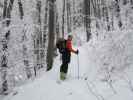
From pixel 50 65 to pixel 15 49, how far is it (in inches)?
86.3

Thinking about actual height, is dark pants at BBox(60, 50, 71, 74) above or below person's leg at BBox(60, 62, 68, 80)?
above

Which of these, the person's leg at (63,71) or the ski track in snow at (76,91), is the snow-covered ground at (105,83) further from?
the person's leg at (63,71)

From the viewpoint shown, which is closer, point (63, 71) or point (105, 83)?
point (105, 83)

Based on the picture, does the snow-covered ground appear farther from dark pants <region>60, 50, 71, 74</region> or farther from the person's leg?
dark pants <region>60, 50, 71, 74</region>

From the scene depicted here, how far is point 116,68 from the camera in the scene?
6.77 metres

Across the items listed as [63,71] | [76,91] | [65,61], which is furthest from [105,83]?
[65,61]

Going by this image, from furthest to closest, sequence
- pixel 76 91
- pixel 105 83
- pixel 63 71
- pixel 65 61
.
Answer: pixel 65 61, pixel 63 71, pixel 76 91, pixel 105 83

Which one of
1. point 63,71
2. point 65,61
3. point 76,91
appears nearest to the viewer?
point 76,91

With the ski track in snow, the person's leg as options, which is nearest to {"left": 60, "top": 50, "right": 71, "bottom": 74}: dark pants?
the person's leg

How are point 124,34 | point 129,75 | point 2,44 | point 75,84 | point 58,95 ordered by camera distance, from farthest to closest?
point 2,44 < point 124,34 < point 75,84 < point 58,95 < point 129,75

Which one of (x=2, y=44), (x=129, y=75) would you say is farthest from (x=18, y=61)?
(x=129, y=75)

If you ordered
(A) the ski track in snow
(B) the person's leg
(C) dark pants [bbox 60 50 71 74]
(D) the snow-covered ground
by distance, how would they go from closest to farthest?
1. (A) the ski track in snow
2. (D) the snow-covered ground
3. (B) the person's leg
4. (C) dark pants [bbox 60 50 71 74]

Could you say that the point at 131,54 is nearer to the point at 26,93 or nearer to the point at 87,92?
the point at 87,92

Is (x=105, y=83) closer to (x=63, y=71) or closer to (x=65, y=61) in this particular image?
(x=63, y=71)
